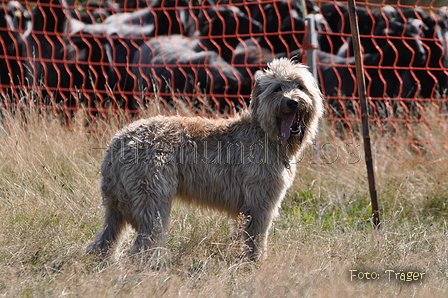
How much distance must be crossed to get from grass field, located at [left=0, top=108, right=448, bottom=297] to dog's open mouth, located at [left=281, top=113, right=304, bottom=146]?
32.4 inches

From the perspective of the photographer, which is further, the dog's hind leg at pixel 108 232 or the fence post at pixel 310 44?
the fence post at pixel 310 44

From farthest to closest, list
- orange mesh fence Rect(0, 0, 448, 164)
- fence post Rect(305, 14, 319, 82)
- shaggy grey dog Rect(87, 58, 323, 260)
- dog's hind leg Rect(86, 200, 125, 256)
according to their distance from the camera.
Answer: orange mesh fence Rect(0, 0, 448, 164) → fence post Rect(305, 14, 319, 82) → dog's hind leg Rect(86, 200, 125, 256) → shaggy grey dog Rect(87, 58, 323, 260)

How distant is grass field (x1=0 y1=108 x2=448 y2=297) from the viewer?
133 inches

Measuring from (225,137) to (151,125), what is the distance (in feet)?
1.83

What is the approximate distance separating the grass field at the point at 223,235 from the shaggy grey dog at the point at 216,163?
240mm

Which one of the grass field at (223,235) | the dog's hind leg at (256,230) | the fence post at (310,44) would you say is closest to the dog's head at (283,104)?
the dog's hind leg at (256,230)

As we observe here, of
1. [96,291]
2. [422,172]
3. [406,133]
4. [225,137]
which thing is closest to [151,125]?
[225,137]

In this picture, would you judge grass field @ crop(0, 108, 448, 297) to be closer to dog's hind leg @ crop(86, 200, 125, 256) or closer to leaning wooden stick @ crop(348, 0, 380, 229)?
dog's hind leg @ crop(86, 200, 125, 256)

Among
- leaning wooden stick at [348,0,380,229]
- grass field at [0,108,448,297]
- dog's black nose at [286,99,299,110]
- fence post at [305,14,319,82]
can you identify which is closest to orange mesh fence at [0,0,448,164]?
grass field at [0,108,448,297]

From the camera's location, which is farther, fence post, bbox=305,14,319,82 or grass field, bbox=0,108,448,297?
fence post, bbox=305,14,319,82

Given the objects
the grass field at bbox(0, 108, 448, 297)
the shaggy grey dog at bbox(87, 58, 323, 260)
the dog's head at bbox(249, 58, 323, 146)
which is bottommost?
the grass field at bbox(0, 108, 448, 297)

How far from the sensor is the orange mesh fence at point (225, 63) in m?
6.73

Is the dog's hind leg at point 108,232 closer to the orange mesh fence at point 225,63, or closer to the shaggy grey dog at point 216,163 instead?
the shaggy grey dog at point 216,163

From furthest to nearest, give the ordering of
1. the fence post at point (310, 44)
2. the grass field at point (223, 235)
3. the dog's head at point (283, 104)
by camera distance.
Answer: the fence post at point (310, 44) < the dog's head at point (283, 104) < the grass field at point (223, 235)
